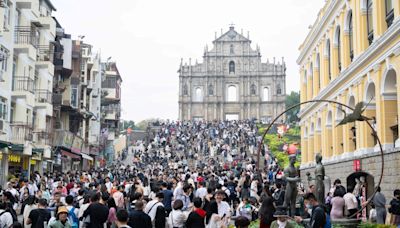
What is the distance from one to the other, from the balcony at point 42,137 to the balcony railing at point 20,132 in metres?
2.25

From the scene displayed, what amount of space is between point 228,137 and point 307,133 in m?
22.2

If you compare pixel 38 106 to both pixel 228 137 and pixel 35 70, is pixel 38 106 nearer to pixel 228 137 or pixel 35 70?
pixel 35 70

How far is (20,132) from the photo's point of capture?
29438 millimetres

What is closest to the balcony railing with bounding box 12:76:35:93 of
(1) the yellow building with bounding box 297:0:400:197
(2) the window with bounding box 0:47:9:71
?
(2) the window with bounding box 0:47:9:71

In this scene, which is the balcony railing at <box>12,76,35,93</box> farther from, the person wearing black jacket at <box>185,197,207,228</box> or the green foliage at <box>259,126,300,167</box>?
→ the green foliage at <box>259,126,300,167</box>

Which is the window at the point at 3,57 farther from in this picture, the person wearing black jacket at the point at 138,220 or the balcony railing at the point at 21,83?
the person wearing black jacket at the point at 138,220

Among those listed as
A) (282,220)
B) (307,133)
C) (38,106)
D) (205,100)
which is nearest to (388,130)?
(282,220)

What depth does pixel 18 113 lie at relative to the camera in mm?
30016

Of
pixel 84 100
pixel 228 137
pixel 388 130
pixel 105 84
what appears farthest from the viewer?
pixel 105 84

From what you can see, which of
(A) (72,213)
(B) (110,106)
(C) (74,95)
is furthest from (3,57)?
(B) (110,106)

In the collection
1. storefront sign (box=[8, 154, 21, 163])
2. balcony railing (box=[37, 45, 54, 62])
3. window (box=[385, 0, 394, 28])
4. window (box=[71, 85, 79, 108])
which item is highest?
balcony railing (box=[37, 45, 54, 62])

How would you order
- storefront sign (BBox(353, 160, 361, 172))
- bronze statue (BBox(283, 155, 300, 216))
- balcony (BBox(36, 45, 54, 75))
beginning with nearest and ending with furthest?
1. bronze statue (BBox(283, 155, 300, 216))
2. storefront sign (BBox(353, 160, 361, 172))
3. balcony (BBox(36, 45, 54, 75))

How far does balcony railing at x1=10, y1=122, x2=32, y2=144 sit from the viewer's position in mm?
28734

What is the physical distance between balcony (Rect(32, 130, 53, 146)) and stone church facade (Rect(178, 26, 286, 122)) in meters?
64.7
